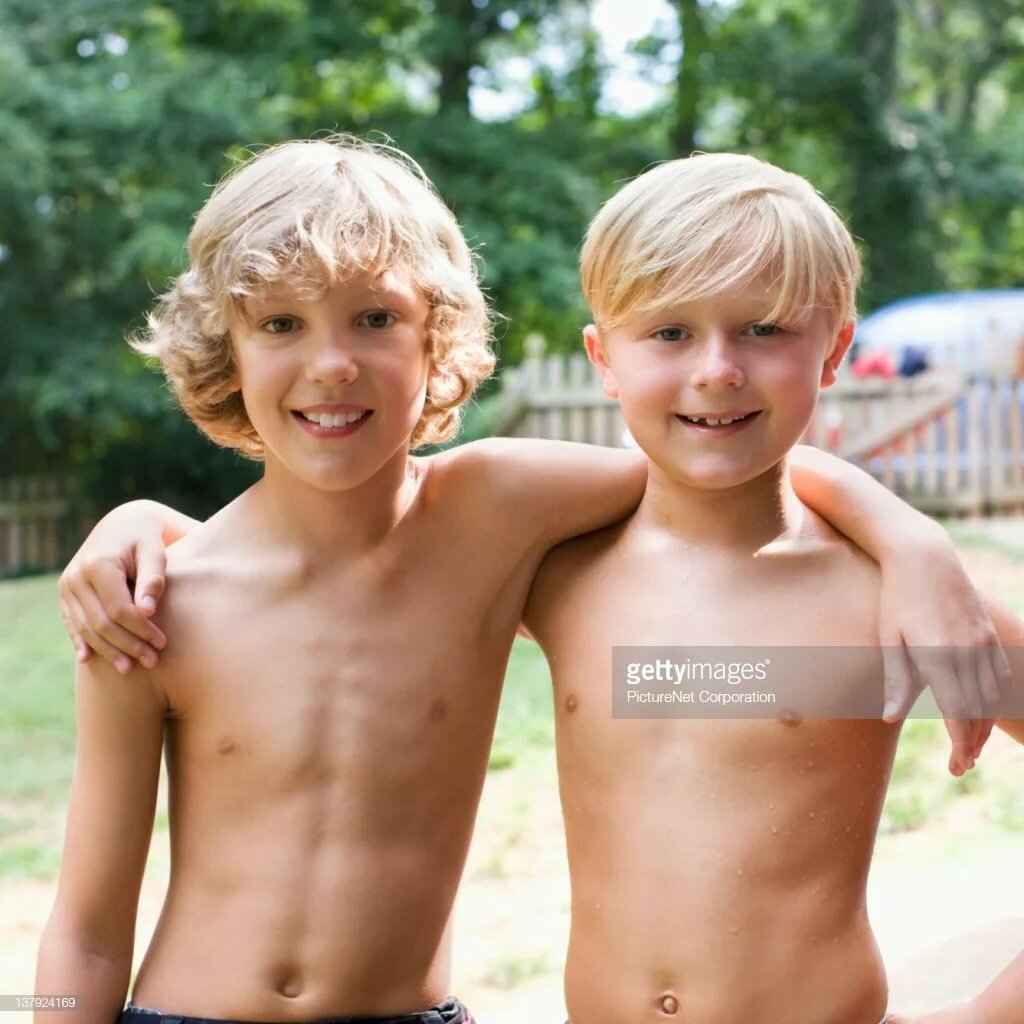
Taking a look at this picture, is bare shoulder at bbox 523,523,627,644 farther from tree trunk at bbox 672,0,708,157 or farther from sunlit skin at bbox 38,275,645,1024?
tree trunk at bbox 672,0,708,157

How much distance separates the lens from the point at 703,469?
172 cm

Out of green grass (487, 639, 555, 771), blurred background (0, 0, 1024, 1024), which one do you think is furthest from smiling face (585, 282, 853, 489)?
green grass (487, 639, 555, 771)

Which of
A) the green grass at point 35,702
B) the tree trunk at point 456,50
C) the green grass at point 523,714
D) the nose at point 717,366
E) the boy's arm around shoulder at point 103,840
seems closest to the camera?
the nose at point 717,366

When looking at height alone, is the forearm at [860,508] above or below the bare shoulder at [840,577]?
above

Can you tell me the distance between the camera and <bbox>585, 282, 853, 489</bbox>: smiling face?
1.69 meters

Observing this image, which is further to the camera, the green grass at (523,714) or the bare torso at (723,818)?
the green grass at (523,714)

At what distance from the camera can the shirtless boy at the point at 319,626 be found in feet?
5.69

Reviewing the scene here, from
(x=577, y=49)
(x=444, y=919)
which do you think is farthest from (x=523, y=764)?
(x=577, y=49)

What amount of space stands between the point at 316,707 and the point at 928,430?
817 centimetres

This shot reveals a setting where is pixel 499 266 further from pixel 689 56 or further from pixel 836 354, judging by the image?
pixel 836 354

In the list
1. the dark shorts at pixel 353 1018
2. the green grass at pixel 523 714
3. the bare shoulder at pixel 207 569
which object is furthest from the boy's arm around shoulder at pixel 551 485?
the green grass at pixel 523 714

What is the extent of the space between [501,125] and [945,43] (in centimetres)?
1276

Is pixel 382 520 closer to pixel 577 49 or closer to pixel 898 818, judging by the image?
pixel 898 818

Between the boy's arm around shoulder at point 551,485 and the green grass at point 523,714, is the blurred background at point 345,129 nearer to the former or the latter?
the green grass at point 523,714
